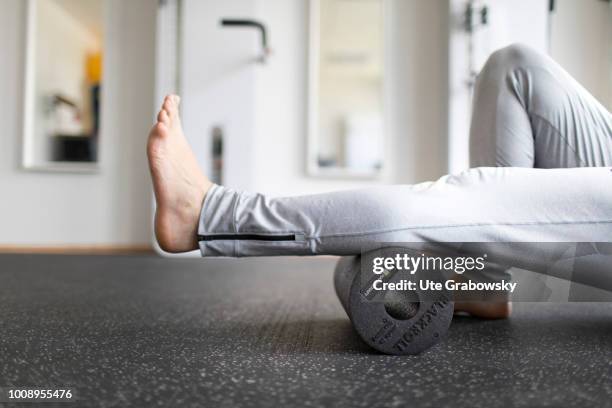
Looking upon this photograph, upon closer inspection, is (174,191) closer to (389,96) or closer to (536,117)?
(536,117)

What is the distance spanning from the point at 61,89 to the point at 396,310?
8.03 ft

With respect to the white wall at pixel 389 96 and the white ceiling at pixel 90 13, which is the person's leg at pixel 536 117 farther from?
the white ceiling at pixel 90 13

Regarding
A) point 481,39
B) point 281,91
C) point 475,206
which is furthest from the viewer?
point 281,91

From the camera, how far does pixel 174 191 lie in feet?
2.18

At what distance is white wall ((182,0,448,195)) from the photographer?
214cm

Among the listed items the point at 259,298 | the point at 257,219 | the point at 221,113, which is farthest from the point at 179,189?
the point at 221,113

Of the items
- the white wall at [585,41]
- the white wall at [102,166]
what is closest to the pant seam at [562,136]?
the white wall at [585,41]

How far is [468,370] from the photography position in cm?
58

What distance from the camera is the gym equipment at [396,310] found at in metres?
0.60

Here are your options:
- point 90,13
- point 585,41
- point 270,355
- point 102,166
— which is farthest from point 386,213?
point 90,13

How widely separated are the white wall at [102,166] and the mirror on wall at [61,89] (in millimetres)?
58

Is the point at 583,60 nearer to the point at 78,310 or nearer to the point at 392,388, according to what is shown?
the point at 392,388

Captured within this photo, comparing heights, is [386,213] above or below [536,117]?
below

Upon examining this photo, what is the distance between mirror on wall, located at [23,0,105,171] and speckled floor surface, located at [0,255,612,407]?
4.58 feet
